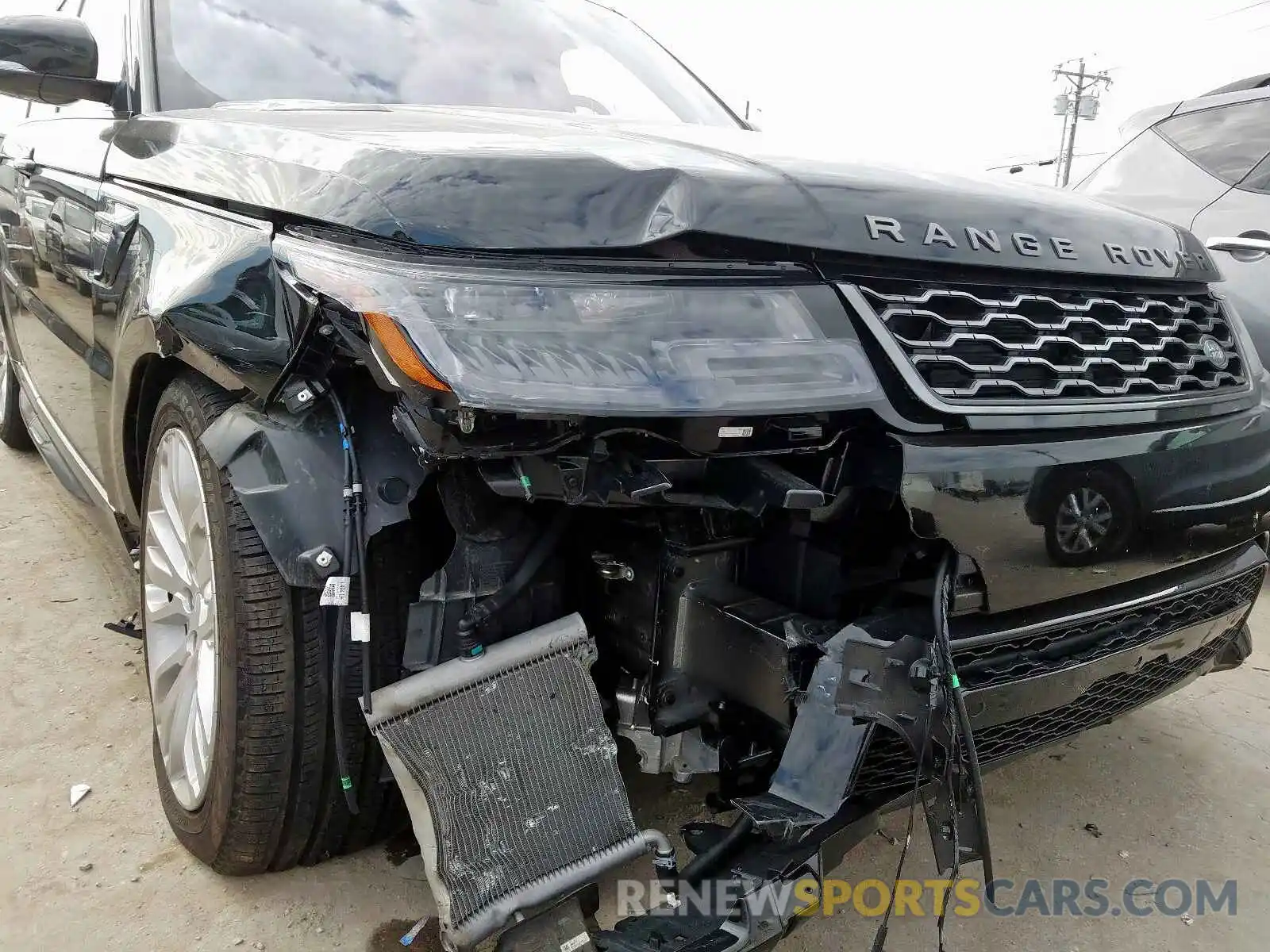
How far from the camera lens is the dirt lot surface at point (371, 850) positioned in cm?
179

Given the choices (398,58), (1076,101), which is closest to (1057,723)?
(398,58)

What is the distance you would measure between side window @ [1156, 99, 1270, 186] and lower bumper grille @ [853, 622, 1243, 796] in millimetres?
2871

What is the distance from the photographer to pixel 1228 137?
4121mm

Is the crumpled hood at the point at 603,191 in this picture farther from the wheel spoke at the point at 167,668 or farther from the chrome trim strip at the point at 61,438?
the chrome trim strip at the point at 61,438

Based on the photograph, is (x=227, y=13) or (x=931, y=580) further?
(x=227, y=13)

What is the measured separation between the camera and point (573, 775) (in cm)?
150

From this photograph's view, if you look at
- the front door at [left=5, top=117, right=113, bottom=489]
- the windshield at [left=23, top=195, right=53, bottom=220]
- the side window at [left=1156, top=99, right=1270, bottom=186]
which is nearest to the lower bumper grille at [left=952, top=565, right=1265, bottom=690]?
the front door at [left=5, top=117, right=113, bottom=489]

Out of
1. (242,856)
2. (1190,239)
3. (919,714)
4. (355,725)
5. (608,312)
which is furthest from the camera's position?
(1190,239)

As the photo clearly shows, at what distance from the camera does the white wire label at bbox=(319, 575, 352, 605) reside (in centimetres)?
144

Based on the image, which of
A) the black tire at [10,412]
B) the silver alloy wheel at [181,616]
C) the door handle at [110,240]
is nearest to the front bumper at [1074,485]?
the silver alloy wheel at [181,616]

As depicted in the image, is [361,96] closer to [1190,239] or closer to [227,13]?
[227,13]

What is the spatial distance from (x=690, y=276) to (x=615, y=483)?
0.31 meters

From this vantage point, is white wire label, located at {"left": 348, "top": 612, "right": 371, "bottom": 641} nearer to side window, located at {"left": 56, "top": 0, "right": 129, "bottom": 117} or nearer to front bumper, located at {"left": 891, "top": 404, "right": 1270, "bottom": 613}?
front bumper, located at {"left": 891, "top": 404, "right": 1270, "bottom": 613}

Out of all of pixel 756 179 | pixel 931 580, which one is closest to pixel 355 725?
pixel 931 580
